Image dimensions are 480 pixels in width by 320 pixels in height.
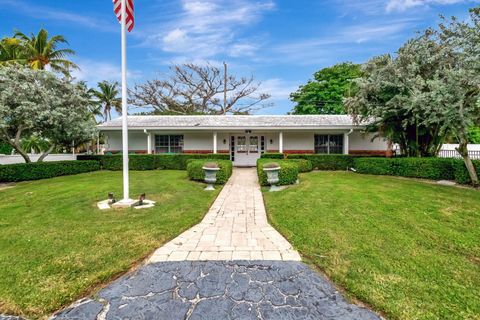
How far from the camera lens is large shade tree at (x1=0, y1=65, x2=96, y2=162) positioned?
10.6 m

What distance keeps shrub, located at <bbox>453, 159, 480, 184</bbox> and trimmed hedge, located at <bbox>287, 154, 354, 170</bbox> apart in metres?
5.00

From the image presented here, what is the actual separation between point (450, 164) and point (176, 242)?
10853 mm

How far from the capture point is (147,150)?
16.5m

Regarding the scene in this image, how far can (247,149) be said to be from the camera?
1636 cm

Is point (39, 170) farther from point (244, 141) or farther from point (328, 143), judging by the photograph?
point (328, 143)

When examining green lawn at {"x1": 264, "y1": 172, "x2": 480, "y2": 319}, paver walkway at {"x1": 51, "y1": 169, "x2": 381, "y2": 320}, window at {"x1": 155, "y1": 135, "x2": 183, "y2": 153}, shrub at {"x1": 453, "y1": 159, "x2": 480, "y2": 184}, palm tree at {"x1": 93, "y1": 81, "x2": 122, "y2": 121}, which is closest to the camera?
paver walkway at {"x1": 51, "y1": 169, "x2": 381, "y2": 320}

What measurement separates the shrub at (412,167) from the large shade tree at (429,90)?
1199mm

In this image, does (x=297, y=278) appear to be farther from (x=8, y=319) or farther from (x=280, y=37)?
(x=280, y=37)

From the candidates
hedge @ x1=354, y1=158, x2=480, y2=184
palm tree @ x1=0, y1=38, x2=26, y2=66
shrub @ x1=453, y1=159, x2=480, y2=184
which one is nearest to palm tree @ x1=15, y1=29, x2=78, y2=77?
palm tree @ x1=0, y1=38, x2=26, y2=66

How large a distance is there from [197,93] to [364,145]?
799 inches

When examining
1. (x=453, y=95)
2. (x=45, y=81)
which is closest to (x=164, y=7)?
(x=45, y=81)

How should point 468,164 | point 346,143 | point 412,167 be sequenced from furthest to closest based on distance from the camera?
point 346,143
point 412,167
point 468,164

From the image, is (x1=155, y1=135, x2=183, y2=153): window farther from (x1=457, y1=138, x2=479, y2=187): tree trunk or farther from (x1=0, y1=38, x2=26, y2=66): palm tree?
(x1=457, y1=138, x2=479, y2=187): tree trunk

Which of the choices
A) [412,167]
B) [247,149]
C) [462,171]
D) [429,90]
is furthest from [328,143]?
[462,171]
